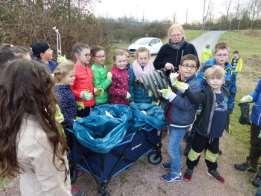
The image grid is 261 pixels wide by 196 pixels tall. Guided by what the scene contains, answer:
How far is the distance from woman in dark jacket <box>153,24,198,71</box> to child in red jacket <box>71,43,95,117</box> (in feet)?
3.71

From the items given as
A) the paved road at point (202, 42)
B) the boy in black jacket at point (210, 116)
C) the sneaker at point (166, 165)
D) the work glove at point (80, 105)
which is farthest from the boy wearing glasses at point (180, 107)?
the paved road at point (202, 42)

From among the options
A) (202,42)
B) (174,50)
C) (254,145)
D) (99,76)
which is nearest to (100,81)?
(99,76)

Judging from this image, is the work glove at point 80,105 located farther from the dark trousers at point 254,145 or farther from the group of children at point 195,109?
the dark trousers at point 254,145

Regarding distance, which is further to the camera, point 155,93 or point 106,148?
point 155,93

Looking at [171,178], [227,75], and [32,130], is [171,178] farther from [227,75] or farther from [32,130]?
[32,130]

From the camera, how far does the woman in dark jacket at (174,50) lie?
4.23m

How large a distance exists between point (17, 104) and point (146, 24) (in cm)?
3247

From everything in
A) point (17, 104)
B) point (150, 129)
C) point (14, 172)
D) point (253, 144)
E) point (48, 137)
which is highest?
point (17, 104)

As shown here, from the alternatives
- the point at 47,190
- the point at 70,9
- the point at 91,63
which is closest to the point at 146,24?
the point at 70,9

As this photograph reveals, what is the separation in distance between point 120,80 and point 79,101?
0.62m

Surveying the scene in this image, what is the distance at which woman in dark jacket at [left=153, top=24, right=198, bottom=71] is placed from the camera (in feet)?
13.9

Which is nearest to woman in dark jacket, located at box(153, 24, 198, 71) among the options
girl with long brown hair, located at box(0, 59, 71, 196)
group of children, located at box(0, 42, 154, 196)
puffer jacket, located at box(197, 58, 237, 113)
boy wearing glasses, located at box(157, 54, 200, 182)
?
puffer jacket, located at box(197, 58, 237, 113)

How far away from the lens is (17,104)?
1596 mm

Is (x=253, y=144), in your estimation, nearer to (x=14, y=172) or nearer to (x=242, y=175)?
(x=242, y=175)
